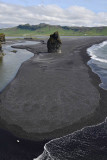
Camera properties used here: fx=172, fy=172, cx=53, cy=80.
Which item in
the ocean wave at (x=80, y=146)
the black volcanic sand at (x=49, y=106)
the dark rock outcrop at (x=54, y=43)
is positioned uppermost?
the dark rock outcrop at (x=54, y=43)

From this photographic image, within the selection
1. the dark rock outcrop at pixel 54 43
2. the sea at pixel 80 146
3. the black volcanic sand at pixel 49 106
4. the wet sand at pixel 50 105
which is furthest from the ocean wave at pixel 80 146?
the dark rock outcrop at pixel 54 43

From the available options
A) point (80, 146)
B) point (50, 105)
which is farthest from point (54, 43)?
point (80, 146)

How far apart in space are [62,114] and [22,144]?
25.0ft

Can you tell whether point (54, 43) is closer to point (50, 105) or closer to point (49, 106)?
point (50, 105)

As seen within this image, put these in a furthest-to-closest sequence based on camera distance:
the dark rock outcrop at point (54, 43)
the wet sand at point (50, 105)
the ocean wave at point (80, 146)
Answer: the dark rock outcrop at point (54, 43) → the wet sand at point (50, 105) → the ocean wave at point (80, 146)

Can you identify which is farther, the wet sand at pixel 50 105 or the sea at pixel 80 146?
the wet sand at pixel 50 105

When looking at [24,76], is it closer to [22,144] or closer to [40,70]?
[40,70]

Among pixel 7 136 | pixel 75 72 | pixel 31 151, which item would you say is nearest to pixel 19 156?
pixel 31 151

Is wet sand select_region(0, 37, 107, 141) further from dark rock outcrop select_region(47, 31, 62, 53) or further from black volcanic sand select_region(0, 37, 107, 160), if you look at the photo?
dark rock outcrop select_region(47, 31, 62, 53)

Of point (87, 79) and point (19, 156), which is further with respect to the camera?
point (87, 79)

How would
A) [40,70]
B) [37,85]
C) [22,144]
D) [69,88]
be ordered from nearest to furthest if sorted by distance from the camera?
[22,144], [69,88], [37,85], [40,70]

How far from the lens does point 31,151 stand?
17.3 m

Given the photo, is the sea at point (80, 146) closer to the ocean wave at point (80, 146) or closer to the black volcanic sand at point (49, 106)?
the ocean wave at point (80, 146)

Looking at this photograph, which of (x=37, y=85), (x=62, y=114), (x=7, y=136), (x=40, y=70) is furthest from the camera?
(x=40, y=70)
